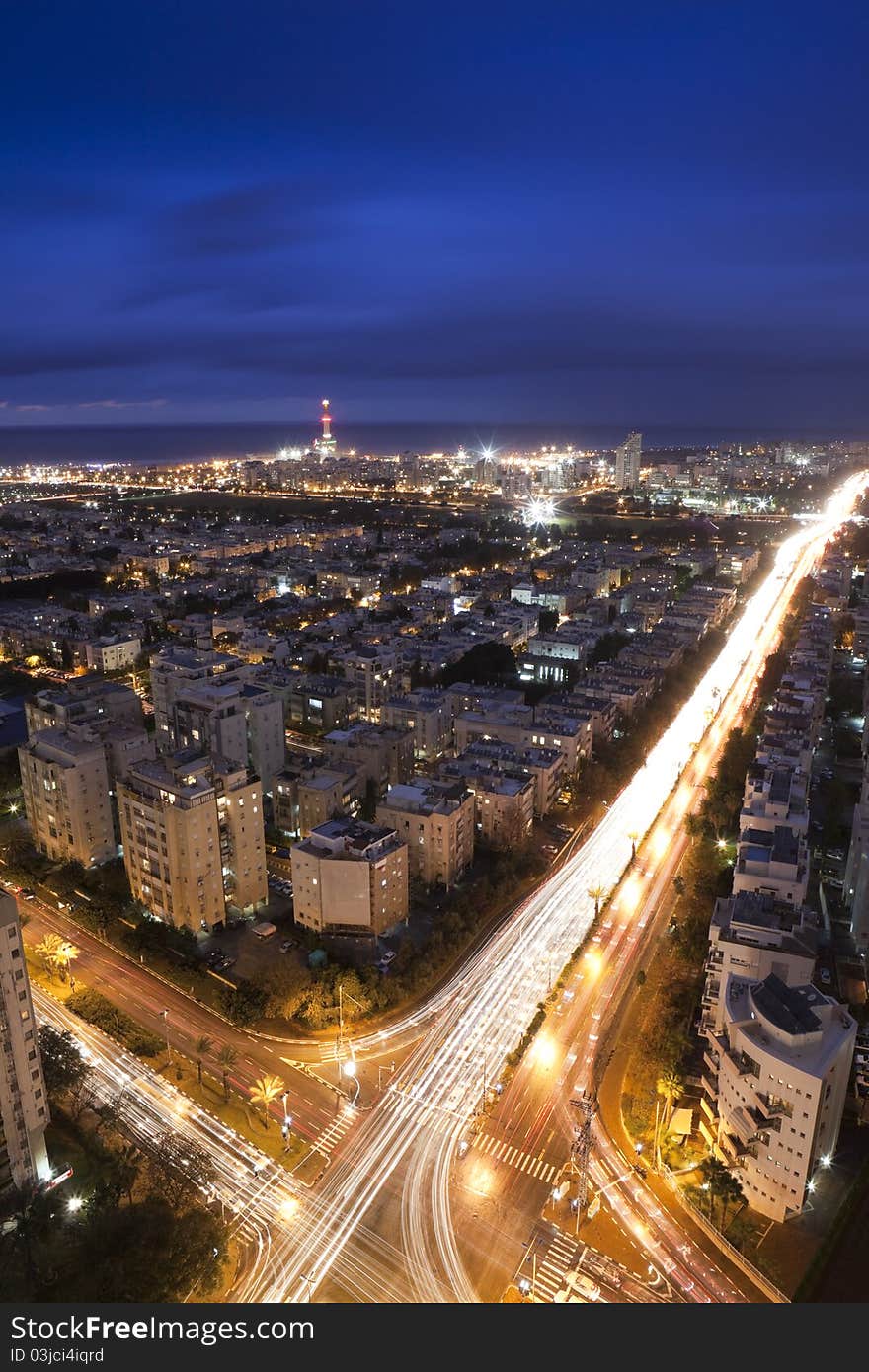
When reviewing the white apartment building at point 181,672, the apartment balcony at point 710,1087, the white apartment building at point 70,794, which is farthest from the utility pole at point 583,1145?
the white apartment building at point 181,672

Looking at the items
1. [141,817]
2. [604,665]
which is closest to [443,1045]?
[141,817]

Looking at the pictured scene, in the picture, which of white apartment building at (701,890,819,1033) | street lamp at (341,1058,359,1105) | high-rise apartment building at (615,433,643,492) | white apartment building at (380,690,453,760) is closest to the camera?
street lamp at (341,1058,359,1105)

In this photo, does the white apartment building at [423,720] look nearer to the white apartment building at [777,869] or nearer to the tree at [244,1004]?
the white apartment building at [777,869]

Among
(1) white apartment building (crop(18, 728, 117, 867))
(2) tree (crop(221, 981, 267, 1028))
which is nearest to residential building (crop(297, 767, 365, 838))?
(1) white apartment building (crop(18, 728, 117, 867))

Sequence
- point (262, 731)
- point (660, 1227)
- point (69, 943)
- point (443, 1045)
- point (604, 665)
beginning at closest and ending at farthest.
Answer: point (660, 1227)
point (443, 1045)
point (69, 943)
point (262, 731)
point (604, 665)

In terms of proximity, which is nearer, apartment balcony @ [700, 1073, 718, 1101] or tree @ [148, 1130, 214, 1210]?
tree @ [148, 1130, 214, 1210]

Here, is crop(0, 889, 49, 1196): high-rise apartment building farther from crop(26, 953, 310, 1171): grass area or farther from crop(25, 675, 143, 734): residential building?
crop(25, 675, 143, 734): residential building

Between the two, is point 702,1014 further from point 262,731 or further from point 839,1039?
point 262,731
